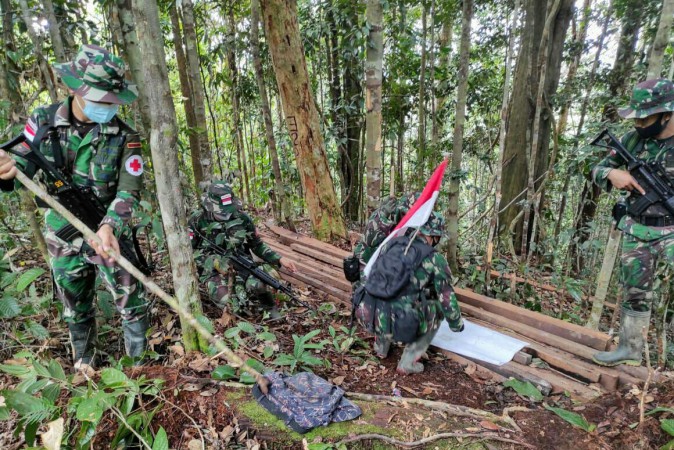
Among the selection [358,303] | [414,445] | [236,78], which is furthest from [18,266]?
[236,78]

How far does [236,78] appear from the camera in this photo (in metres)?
8.58

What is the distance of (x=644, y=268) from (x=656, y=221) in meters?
0.41

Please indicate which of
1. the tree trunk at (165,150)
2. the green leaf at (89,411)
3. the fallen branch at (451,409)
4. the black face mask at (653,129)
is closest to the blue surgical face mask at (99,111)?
the tree trunk at (165,150)

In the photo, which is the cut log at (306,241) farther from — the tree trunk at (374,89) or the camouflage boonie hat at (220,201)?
the camouflage boonie hat at (220,201)

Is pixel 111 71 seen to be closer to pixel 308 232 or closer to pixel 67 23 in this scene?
pixel 67 23

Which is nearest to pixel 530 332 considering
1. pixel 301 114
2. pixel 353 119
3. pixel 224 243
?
pixel 224 243

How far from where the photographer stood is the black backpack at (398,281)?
10.5 feet

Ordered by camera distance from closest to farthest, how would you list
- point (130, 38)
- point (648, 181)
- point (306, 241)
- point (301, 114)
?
1. point (648, 181)
2. point (130, 38)
3. point (301, 114)
4. point (306, 241)

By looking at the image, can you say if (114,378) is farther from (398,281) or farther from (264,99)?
(264,99)

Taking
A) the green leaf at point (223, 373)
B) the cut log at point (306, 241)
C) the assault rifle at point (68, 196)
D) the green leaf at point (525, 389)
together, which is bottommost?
the cut log at point (306, 241)

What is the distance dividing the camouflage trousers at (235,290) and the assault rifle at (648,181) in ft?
11.7

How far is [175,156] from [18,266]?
3073 mm

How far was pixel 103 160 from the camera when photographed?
275cm

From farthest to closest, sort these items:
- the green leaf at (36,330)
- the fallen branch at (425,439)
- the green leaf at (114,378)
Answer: the green leaf at (36,330)
the fallen branch at (425,439)
the green leaf at (114,378)
